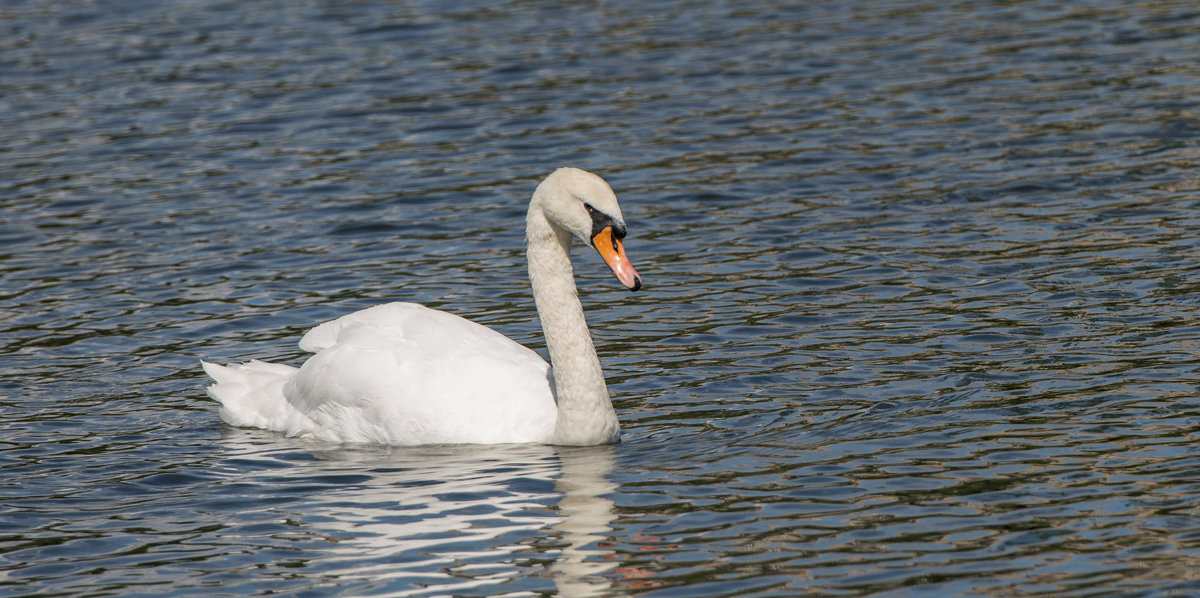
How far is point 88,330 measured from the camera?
12.3 meters

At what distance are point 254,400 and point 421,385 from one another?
1291 mm

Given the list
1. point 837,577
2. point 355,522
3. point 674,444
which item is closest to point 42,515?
point 355,522

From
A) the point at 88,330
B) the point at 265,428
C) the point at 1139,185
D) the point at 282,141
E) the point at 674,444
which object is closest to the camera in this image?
the point at 674,444

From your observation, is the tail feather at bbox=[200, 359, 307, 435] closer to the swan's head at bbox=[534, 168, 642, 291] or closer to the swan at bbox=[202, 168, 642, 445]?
the swan at bbox=[202, 168, 642, 445]

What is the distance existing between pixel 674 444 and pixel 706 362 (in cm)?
157

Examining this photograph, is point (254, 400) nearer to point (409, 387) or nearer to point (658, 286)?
point (409, 387)

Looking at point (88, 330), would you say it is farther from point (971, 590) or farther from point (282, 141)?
point (971, 590)

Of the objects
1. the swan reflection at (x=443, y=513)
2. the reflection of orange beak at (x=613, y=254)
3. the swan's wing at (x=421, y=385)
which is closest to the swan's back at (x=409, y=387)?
the swan's wing at (x=421, y=385)

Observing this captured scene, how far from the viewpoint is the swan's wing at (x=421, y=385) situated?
9602 mm

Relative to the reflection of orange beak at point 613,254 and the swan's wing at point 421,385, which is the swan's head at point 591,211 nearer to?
the reflection of orange beak at point 613,254

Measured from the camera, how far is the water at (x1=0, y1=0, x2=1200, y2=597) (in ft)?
26.2

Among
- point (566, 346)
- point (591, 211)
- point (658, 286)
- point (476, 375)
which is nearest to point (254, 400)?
point (476, 375)

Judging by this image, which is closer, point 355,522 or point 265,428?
point 355,522

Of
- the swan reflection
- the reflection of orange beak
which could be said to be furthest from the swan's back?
the reflection of orange beak
